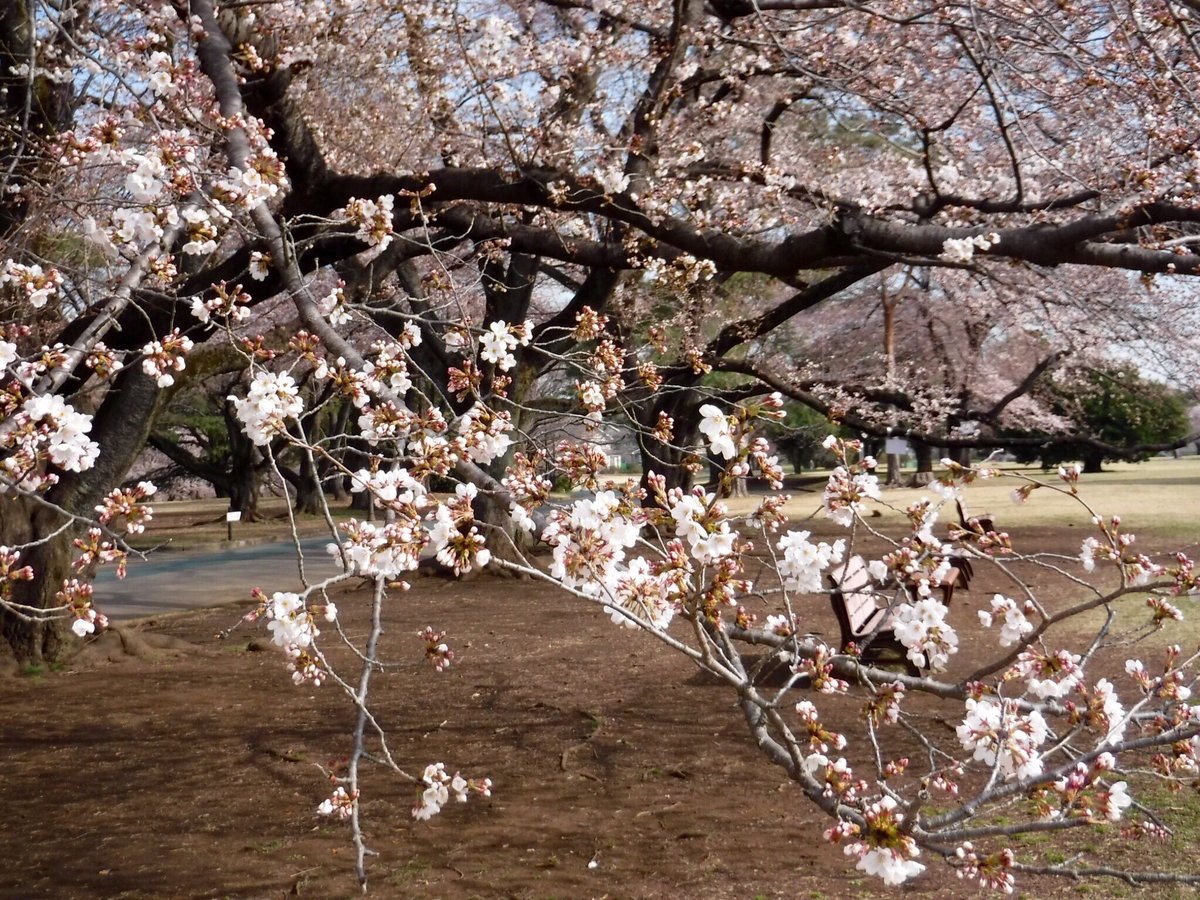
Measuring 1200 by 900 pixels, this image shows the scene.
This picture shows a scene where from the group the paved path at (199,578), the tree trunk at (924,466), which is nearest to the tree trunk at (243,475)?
the paved path at (199,578)

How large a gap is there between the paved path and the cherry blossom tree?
82 cm

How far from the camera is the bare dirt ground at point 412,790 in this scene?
3.92 metres

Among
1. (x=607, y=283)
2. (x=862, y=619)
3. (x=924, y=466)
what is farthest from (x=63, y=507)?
(x=924, y=466)

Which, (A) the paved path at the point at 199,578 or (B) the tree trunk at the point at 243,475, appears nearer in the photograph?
(A) the paved path at the point at 199,578

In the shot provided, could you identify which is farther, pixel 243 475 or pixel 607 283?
pixel 243 475

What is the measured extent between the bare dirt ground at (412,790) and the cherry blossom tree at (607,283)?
32 cm

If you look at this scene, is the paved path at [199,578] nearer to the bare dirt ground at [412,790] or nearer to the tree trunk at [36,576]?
the tree trunk at [36,576]

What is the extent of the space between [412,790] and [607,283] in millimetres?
7551

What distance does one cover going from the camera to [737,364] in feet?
46.9

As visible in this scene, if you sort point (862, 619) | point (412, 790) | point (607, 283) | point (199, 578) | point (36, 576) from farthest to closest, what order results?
point (199, 578) → point (607, 283) → point (36, 576) → point (862, 619) → point (412, 790)

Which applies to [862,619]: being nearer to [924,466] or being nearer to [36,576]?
[36,576]

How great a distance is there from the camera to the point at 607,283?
11.7m

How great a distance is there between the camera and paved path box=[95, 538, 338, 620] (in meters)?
12.5

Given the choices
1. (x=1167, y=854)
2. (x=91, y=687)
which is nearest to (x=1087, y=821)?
(x=1167, y=854)
